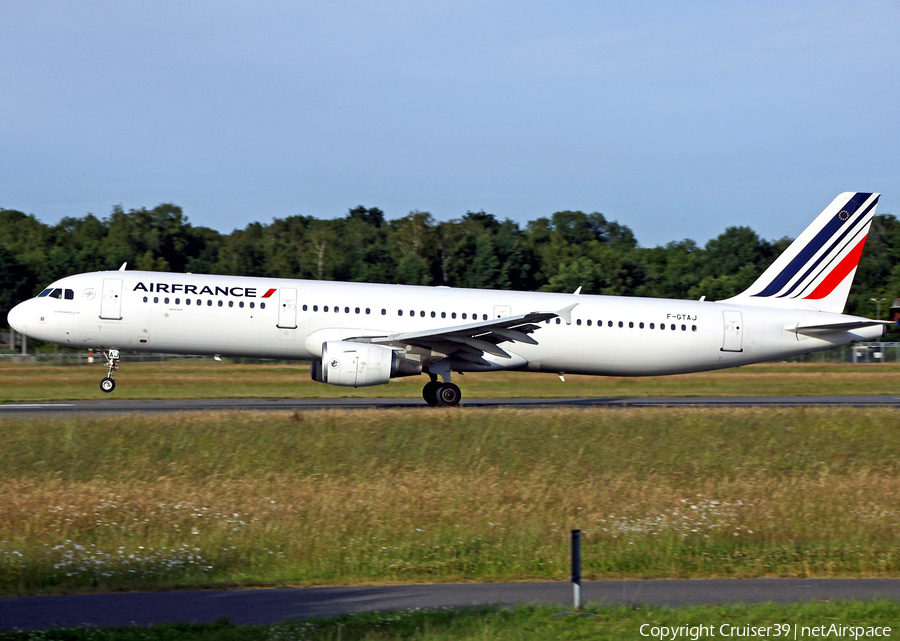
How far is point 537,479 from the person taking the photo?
1903cm

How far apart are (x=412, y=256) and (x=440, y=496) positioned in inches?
2459

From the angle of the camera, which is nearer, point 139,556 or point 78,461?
point 139,556

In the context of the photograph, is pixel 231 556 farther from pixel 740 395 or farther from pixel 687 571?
pixel 740 395

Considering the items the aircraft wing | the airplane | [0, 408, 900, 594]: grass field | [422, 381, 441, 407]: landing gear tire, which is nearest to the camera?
[0, 408, 900, 594]: grass field

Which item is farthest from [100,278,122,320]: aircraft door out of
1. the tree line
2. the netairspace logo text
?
the tree line

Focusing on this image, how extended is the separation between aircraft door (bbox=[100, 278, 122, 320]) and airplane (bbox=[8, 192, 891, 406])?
0.03 meters

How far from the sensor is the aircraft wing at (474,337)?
1015 inches

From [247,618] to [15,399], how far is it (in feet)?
80.8

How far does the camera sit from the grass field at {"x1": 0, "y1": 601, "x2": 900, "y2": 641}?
9.09 meters

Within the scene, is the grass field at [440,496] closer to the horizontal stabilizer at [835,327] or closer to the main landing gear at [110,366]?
the horizontal stabilizer at [835,327]

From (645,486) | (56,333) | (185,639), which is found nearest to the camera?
(185,639)

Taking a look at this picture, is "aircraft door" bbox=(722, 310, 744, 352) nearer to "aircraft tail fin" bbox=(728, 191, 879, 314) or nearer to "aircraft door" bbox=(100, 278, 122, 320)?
"aircraft tail fin" bbox=(728, 191, 879, 314)

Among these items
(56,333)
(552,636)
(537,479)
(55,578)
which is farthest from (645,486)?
(56,333)

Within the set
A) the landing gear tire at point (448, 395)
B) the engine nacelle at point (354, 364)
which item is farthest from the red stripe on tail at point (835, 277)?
the engine nacelle at point (354, 364)
